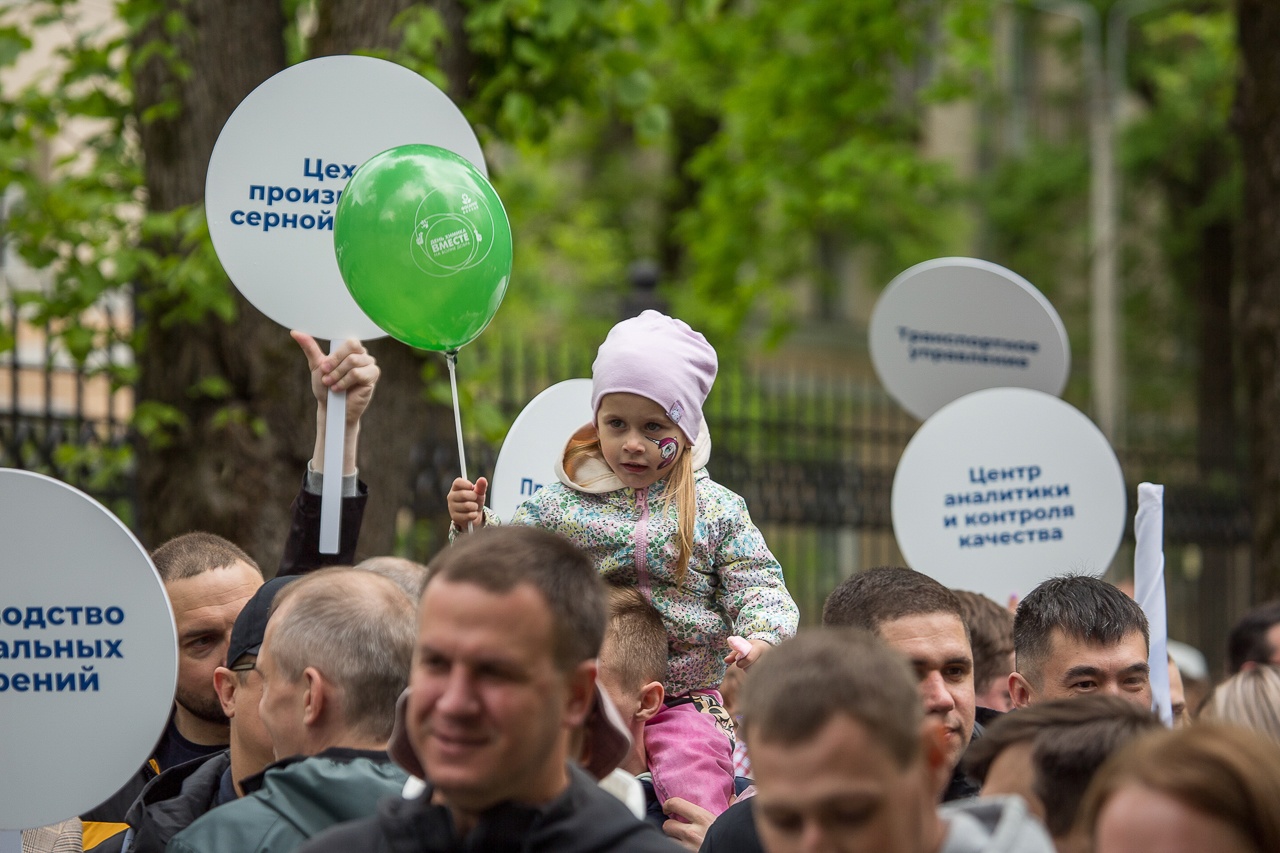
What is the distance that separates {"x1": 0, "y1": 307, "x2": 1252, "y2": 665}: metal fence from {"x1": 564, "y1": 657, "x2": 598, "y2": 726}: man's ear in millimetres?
5020

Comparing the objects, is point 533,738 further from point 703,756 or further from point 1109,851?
point 703,756

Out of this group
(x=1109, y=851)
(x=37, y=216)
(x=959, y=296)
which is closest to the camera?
(x=1109, y=851)

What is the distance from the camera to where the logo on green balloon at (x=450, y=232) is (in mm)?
3998

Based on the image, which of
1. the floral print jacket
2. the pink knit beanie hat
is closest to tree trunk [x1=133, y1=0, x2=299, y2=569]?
the floral print jacket

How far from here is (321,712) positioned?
3.17 m

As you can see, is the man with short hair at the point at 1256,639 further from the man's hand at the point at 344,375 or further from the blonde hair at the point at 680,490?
the man's hand at the point at 344,375

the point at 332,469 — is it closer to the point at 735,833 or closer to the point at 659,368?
the point at 659,368

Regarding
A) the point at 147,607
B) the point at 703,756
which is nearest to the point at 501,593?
the point at 147,607

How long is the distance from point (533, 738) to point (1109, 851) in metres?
0.93

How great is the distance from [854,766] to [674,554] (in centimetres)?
181

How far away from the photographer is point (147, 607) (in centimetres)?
347

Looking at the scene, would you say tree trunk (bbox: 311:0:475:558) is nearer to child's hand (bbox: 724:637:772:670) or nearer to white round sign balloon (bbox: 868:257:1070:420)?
white round sign balloon (bbox: 868:257:1070:420)

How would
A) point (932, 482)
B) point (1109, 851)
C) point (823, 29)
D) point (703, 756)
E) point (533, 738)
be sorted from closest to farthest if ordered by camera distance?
point (1109, 851) → point (533, 738) → point (703, 756) → point (932, 482) → point (823, 29)

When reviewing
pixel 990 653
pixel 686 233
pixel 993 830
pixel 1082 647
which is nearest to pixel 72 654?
pixel 993 830
